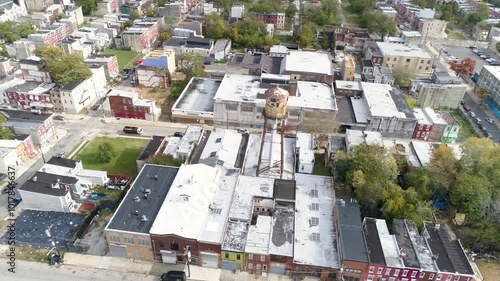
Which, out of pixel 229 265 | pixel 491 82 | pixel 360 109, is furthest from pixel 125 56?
pixel 491 82

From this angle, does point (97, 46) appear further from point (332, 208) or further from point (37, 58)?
point (332, 208)

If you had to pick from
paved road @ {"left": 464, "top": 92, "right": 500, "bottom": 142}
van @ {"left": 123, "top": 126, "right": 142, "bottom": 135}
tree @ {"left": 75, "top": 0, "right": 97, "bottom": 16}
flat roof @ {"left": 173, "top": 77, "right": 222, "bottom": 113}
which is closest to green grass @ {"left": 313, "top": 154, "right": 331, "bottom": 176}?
flat roof @ {"left": 173, "top": 77, "right": 222, "bottom": 113}

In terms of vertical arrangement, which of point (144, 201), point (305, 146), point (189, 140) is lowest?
point (305, 146)

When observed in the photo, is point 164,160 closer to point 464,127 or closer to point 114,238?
point 114,238

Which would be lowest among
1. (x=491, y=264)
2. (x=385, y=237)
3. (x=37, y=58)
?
(x=491, y=264)

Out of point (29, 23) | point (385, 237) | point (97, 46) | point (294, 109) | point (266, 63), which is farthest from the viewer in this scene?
point (29, 23)

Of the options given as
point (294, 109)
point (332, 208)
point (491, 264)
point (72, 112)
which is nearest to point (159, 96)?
point (72, 112)
